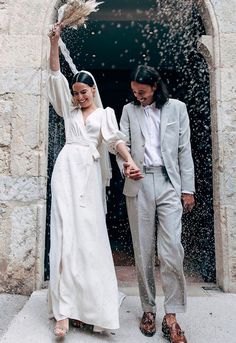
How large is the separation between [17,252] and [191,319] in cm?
164

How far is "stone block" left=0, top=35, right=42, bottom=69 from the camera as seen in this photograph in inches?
Answer: 149

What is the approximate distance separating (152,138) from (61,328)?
4.51ft

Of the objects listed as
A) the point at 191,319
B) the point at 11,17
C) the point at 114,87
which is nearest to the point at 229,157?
the point at 191,319

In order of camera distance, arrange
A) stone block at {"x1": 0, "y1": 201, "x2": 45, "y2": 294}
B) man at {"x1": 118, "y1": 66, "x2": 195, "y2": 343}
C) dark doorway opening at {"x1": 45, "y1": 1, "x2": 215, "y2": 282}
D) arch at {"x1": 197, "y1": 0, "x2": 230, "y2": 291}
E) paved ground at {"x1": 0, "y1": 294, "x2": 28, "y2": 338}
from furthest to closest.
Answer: dark doorway opening at {"x1": 45, "y1": 1, "x2": 215, "y2": 282}
arch at {"x1": 197, "y1": 0, "x2": 230, "y2": 291}
stone block at {"x1": 0, "y1": 201, "x2": 45, "y2": 294}
paved ground at {"x1": 0, "y1": 294, "x2": 28, "y2": 338}
man at {"x1": 118, "y1": 66, "x2": 195, "y2": 343}

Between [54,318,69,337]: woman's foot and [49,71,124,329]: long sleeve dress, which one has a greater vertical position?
[49,71,124,329]: long sleeve dress

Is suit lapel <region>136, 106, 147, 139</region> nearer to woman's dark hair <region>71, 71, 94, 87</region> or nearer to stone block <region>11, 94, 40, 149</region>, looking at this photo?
woman's dark hair <region>71, 71, 94, 87</region>

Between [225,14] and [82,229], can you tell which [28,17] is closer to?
[225,14]

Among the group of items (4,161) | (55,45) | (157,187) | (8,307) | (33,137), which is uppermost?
(55,45)

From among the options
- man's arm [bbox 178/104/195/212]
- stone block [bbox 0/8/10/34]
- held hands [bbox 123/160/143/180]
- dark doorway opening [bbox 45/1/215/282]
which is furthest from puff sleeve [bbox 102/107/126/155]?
stone block [bbox 0/8/10/34]

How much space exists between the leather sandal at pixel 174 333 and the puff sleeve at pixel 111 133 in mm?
1201

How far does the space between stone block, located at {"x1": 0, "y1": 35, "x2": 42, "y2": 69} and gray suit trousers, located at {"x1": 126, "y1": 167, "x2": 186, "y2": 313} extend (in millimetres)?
1878

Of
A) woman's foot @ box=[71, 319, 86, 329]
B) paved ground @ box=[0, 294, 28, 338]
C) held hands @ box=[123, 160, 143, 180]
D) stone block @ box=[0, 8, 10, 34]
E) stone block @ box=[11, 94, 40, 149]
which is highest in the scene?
stone block @ box=[0, 8, 10, 34]

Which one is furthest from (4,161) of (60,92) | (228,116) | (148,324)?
(228,116)

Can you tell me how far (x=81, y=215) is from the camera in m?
2.54
